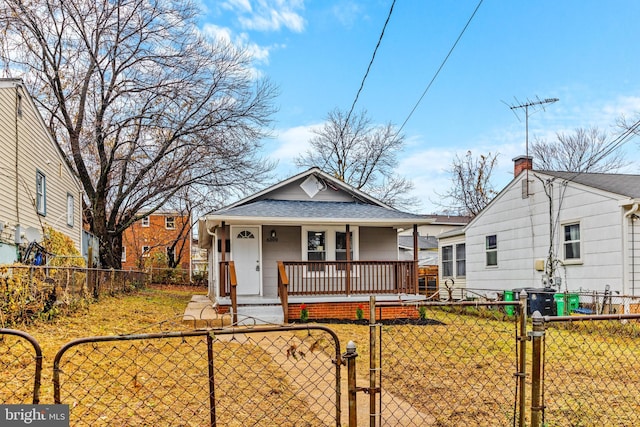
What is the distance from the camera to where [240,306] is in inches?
487

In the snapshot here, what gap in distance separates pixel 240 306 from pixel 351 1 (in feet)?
23.9

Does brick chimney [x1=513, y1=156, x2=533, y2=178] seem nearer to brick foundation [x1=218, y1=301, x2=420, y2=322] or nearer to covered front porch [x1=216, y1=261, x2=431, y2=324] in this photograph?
covered front porch [x1=216, y1=261, x2=431, y2=324]

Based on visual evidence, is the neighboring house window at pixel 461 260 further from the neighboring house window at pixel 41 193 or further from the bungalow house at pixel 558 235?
the neighboring house window at pixel 41 193

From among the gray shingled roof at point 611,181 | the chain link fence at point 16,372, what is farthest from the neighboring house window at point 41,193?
the gray shingled roof at point 611,181

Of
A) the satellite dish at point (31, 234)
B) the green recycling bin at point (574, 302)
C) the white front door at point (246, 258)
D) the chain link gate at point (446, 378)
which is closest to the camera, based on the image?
the chain link gate at point (446, 378)

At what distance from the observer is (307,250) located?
46.4 ft

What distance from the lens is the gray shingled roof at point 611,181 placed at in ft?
39.3

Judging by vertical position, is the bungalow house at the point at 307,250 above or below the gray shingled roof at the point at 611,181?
below

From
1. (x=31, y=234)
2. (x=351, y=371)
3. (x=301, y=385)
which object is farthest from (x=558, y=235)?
(x=31, y=234)
